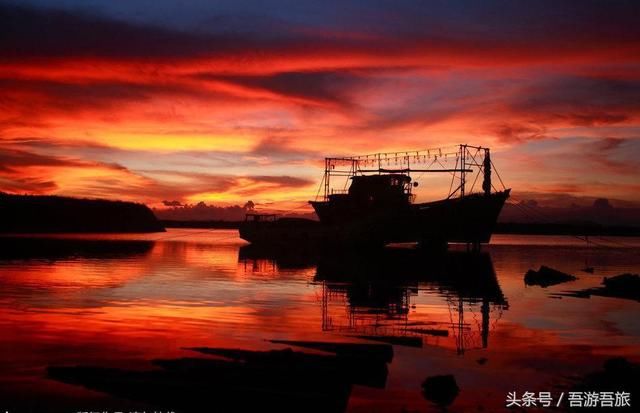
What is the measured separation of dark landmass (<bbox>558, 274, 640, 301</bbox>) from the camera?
31.5 meters

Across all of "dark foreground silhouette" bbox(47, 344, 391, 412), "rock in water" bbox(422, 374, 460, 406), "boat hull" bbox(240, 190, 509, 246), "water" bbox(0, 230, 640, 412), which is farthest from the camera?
"boat hull" bbox(240, 190, 509, 246)

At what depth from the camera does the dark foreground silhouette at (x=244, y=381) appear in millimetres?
10492

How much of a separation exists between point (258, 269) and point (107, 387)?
115ft

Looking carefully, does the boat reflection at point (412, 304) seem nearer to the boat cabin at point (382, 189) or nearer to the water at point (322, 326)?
the water at point (322, 326)

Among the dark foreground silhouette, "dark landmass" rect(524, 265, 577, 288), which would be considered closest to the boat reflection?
"dark landmass" rect(524, 265, 577, 288)

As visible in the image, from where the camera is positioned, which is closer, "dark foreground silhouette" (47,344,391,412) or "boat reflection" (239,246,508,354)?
"dark foreground silhouette" (47,344,391,412)

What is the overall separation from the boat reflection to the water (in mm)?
77

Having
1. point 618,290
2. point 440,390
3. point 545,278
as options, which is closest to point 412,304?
point 618,290

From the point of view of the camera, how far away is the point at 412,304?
86.9ft

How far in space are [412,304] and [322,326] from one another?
7481 mm

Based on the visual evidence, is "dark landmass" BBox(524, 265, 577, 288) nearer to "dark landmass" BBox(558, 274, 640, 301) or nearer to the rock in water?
"dark landmass" BBox(558, 274, 640, 301)

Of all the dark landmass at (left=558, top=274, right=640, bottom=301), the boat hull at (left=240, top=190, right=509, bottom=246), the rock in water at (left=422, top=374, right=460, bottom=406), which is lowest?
the rock in water at (left=422, top=374, right=460, bottom=406)

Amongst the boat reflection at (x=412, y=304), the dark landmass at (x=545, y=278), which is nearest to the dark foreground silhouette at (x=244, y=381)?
the boat reflection at (x=412, y=304)

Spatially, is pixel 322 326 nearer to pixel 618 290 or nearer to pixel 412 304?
pixel 412 304
